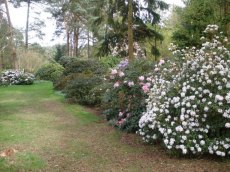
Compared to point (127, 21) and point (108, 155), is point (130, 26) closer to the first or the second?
point (127, 21)

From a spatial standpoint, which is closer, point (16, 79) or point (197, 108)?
point (197, 108)

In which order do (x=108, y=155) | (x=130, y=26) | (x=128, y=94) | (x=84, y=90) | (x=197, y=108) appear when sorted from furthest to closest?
(x=130, y=26) → (x=84, y=90) → (x=128, y=94) → (x=108, y=155) → (x=197, y=108)

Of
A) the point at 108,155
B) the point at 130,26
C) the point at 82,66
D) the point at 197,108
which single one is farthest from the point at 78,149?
the point at 82,66

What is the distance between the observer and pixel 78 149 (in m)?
5.90

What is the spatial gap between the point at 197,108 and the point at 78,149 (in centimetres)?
221

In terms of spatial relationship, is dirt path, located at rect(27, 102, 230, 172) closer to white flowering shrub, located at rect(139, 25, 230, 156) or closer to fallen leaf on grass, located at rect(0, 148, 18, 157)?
white flowering shrub, located at rect(139, 25, 230, 156)

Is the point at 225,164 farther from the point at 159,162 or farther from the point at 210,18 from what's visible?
the point at 210,18

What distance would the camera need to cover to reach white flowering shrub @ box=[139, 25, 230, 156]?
5098 millimetres

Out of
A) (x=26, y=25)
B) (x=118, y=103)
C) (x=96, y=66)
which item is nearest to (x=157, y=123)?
(x=118, y=103)

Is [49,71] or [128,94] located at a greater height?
[128,94]

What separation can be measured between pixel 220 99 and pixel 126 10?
917 centimetres

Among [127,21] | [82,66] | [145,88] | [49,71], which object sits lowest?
[49,71]

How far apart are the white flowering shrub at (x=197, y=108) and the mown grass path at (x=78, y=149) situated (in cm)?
27

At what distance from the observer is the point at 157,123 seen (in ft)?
18.1
